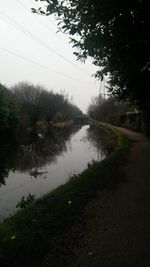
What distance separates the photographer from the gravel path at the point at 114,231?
3.54m

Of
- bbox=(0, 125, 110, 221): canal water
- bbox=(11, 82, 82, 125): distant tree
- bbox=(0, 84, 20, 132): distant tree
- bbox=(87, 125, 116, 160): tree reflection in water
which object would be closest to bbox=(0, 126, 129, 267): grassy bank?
bbox=(0, 125, 110, 221): canal water

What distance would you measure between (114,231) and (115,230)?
0.04 meters

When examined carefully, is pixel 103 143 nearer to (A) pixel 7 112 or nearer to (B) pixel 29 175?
(A) pixel 7 112

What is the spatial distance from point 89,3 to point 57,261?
5.66m

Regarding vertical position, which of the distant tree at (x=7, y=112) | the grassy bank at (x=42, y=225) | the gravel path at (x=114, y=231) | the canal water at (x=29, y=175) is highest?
the distant tree at (x=7, y=112)

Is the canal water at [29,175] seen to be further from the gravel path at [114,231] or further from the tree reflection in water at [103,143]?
the gravel path at [114,231]

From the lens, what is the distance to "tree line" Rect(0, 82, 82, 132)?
30950mm

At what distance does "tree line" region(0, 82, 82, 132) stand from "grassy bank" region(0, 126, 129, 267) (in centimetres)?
2427

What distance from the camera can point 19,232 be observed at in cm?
463

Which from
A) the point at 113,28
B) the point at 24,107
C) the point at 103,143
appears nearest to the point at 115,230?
the point at 113,28

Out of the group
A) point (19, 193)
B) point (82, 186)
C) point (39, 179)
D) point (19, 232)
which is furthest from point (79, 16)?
point (39, 179)

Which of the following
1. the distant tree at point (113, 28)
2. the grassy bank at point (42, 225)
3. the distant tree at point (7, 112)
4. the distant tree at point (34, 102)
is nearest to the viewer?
the grassy bank at point (42, 225)

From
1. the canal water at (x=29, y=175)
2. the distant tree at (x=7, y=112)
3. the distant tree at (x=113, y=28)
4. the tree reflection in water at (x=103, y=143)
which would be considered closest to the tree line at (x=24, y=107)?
the distant tree at (x=7, y=112)

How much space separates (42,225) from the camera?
4836 millimetres
